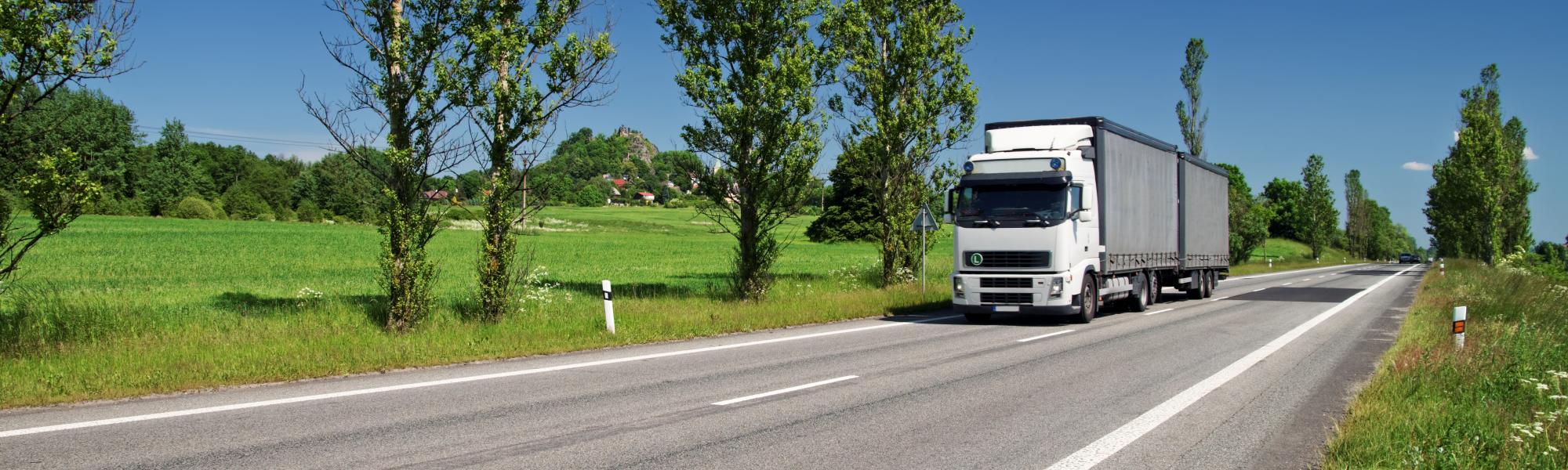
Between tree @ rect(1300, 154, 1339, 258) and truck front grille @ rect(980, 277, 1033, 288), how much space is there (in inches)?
3730

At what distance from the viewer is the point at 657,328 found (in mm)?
13547

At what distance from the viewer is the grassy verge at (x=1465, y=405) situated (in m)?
5.31

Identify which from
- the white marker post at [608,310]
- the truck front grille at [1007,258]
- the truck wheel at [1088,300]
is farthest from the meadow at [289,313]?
the truck wheel at [1088,300]

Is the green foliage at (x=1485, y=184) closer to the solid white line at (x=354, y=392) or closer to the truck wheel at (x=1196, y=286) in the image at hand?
the truck wheel at (x=1196, y=286)

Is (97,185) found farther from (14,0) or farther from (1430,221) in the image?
(1430,221)

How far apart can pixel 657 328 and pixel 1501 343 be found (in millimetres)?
10579

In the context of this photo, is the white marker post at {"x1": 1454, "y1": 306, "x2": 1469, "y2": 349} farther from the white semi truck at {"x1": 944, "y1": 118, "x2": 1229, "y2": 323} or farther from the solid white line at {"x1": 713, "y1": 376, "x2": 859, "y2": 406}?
the solid white line at {"x1": 713, "y1": 376, "x2": 859, "y2": 406}

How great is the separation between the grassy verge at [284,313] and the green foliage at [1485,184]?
35708mm

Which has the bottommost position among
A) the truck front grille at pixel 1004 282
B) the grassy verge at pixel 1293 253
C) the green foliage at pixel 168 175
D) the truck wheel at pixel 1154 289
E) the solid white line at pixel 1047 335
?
the solid white line at pixel 1047 335

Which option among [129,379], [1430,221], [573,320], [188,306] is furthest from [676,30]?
[1430,221]

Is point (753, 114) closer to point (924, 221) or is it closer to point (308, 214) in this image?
point (924, 221)

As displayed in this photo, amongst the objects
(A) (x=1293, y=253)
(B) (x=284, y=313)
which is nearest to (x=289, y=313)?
(B) (x=284, y=313)

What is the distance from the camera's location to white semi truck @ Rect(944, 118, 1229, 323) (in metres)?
15.6

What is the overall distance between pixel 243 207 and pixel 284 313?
82096 mm
